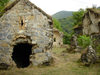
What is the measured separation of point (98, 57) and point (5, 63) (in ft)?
19.2

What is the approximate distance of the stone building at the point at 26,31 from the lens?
26.9 ft

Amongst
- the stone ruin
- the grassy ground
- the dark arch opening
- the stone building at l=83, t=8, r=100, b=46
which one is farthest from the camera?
the stone building at l=83, t=8, r=100, b=46

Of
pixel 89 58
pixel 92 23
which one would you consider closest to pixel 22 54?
pixel 89 58

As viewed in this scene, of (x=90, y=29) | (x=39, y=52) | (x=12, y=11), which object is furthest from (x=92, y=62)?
(x=90, y=29)

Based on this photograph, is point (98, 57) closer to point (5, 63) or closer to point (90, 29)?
point (5, 63)

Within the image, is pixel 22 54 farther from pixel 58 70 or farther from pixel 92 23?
pixel 92 23

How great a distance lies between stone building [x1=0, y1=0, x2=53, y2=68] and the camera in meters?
8.21

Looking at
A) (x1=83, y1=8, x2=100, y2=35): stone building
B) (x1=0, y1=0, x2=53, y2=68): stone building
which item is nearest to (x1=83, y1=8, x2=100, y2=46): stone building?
(x1=83, y1=8, x2=100, y2=35): stone building

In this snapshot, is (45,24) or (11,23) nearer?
(11,23)

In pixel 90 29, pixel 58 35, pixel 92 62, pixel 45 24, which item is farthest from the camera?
pixel 58 35

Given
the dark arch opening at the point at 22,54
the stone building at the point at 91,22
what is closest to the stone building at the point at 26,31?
the dark arch opening at the point at 22,54

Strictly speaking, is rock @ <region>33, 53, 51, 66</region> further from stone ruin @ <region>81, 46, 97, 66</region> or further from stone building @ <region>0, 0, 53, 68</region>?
stone ruin @ <region>81, 46, 97, 66</region>

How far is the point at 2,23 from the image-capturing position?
336 inches

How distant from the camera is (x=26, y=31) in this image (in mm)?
8594
